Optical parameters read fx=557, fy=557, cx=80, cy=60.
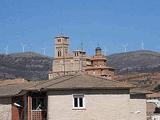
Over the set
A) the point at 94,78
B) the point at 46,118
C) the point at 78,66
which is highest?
the point at 78,66

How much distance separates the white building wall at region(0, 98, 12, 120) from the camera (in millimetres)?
46781

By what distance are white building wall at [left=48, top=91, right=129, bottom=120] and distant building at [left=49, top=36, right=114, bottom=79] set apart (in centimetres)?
11086

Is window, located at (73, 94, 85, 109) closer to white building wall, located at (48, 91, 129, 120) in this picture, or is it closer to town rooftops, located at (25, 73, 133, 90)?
white building wall, located at (48, 91, 129, 120)

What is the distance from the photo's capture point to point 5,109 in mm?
47375

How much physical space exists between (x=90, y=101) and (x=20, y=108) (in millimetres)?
8648

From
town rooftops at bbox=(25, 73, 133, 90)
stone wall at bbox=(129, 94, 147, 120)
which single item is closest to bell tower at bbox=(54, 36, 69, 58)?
stone wall at bbox=(129, 94, 147, 120)

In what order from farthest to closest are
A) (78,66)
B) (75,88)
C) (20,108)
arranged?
(78,66) → (20,108) → (75,88)

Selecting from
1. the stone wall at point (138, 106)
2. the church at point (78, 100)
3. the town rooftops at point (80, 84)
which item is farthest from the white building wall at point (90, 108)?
the stone wall at point (138, 106)

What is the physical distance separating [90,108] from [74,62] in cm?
14645

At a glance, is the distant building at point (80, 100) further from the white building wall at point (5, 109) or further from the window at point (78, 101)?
the white building wall at point (5, 109)

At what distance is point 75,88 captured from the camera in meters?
37.8

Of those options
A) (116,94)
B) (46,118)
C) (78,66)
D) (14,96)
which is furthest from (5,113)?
(78,66)

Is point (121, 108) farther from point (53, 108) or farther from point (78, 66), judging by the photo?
point (78, 66)

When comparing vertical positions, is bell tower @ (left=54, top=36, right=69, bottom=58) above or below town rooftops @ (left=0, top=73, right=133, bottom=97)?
above
